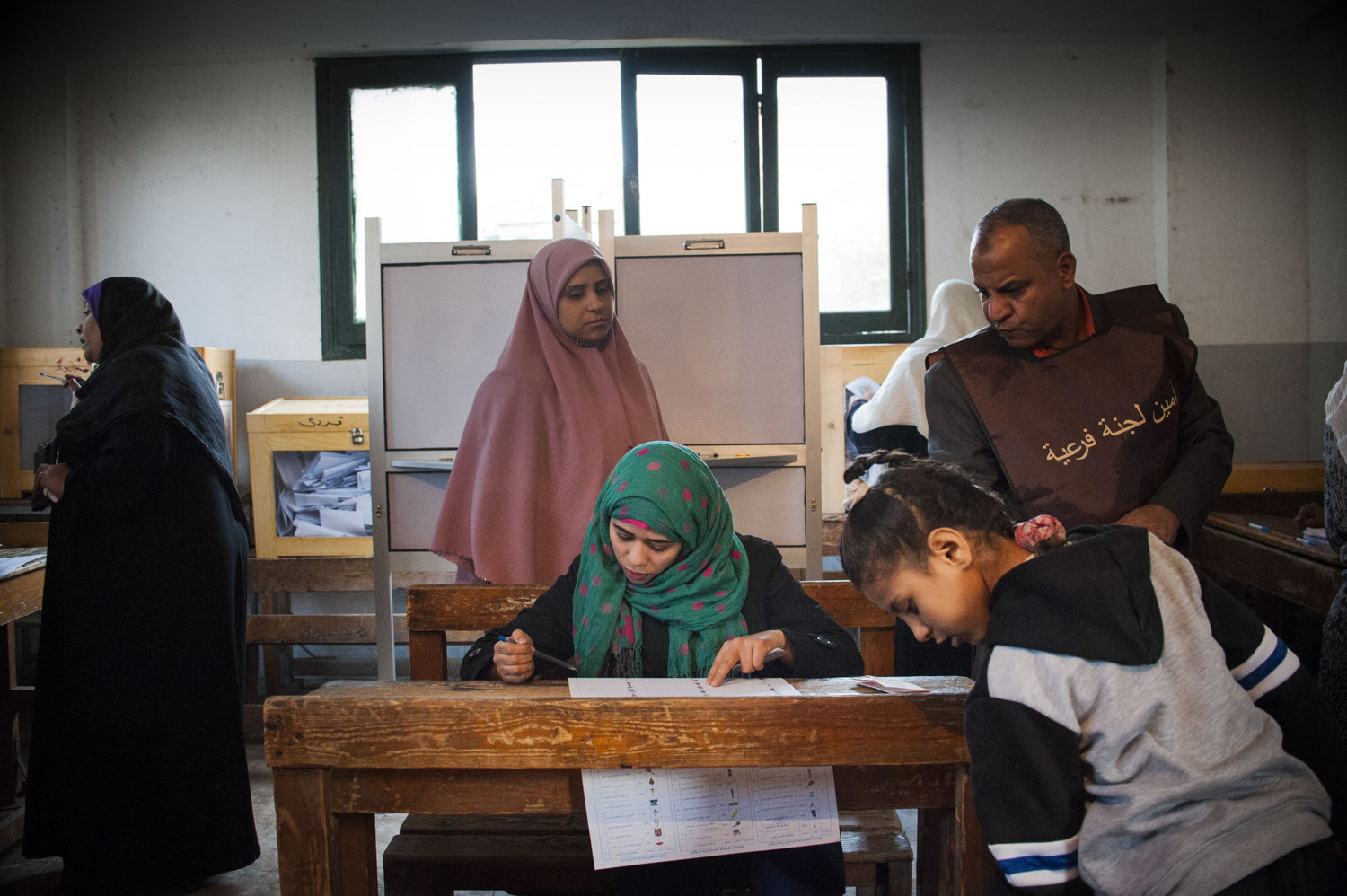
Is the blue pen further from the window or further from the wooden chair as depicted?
the window

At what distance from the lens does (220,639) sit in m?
2.44

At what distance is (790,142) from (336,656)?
340 centimetres

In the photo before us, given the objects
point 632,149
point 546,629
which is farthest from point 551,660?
point 632,149

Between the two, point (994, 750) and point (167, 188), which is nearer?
point (994, 750)

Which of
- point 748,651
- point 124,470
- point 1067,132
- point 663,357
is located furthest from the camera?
point 1067,132

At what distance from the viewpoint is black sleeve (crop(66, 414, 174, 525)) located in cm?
229

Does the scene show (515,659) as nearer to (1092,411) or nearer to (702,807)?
(702,807)

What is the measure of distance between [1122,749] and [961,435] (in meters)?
0.87

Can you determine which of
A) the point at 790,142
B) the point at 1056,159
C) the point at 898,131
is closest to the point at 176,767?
the point at 790,142

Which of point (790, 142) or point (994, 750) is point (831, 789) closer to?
point (994, 750)

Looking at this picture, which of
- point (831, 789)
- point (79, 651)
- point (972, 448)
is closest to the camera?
point (831, 789)

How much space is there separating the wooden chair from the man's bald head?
75cm

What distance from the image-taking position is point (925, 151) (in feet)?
14.1

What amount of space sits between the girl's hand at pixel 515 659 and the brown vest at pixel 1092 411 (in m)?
0.96
